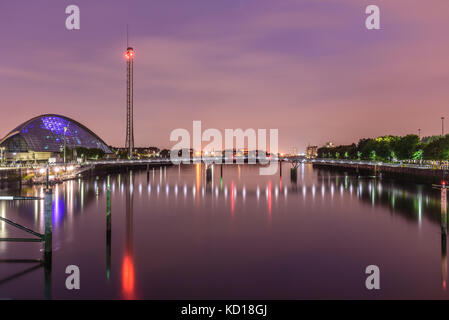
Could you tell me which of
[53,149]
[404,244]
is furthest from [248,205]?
[53,149]

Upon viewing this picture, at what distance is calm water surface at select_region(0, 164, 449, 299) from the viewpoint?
13.2 m

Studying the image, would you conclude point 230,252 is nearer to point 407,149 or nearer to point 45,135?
point 407,149

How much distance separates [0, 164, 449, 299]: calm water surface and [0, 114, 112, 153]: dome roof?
68.2m

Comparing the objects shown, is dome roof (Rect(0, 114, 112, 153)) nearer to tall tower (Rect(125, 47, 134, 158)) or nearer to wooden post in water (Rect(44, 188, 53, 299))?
tall tower (Rect(125, 47, 134, 158))

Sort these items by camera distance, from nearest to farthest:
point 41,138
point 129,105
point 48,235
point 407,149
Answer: point 48,235
point 407,149
point 41,138
point 129,105

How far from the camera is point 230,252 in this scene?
1866 cm

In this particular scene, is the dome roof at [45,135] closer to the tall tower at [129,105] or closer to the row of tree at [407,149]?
the tall tower at [129,105]

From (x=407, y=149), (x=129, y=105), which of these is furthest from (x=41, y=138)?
(x=407, y=149)

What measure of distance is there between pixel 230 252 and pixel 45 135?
317 feet

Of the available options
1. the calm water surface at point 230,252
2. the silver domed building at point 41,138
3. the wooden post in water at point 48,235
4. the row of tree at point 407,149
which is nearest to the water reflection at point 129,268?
the calm water surface at point 230,252
